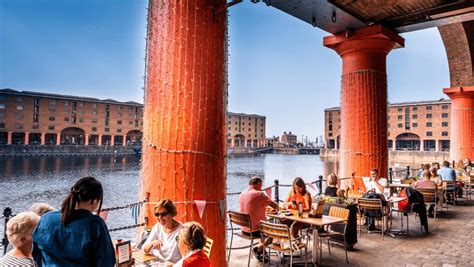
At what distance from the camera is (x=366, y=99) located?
7.78 m

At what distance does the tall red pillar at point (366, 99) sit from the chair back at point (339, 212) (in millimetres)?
2899

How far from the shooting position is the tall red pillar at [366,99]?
7777 mm

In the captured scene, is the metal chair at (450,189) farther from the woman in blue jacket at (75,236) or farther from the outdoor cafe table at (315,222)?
the woman in blue jacket at (75,236)

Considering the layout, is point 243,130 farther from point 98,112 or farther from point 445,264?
point 445,264

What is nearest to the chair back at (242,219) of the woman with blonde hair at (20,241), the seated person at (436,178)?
the woman with blonde hair at (20,241)

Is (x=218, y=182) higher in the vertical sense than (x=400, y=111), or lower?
lower

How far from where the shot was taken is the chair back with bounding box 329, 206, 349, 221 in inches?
200

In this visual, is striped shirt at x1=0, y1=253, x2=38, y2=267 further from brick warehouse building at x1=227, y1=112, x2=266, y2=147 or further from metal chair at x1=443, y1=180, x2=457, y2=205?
brick warehouse building at x1=227, y1=112, x2=266, y2=147

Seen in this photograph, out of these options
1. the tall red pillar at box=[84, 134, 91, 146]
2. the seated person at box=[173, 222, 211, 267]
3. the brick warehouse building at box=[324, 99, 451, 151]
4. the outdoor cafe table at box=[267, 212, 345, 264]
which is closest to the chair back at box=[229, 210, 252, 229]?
the outdoor cafe table at box=[267, 212, 345, 264]

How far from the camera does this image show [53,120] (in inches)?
2327

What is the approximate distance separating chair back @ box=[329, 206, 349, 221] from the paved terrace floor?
0.63m

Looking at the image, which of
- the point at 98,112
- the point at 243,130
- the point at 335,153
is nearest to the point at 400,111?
the point at 335,153

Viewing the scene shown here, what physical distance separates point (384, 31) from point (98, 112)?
207 ft

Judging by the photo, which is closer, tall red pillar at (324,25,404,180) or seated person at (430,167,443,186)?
tall red pillar at (324,25,404,180)
